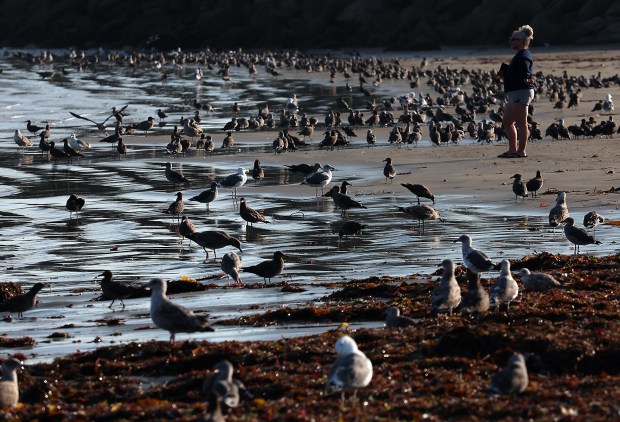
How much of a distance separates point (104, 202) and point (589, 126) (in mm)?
14024

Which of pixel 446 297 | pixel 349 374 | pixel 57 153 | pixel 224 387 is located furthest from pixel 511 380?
pixel 57 153

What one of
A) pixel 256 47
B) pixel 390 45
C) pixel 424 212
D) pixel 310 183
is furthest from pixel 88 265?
pixel 256 47

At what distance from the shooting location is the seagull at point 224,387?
824 cm

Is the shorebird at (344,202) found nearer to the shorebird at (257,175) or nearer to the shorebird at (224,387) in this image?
the shorebird at (257,175)

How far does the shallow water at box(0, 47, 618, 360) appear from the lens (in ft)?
41.6

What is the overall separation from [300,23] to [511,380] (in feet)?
305

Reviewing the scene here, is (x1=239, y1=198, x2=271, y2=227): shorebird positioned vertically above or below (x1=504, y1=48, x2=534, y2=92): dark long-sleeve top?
below

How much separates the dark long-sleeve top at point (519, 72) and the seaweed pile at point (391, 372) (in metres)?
12.1

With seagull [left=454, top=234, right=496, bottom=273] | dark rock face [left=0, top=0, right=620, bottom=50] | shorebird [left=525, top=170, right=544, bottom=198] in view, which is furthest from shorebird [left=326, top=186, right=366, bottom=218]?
dark rock face [left=0, top=0, right=620, bottom=50]

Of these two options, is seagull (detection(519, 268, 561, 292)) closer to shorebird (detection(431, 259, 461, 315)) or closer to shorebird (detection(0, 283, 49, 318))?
shorebird (detection(431, 259, 461, 315))

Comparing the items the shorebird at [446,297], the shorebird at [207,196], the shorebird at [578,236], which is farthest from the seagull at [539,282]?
the shorebird at [207,196]

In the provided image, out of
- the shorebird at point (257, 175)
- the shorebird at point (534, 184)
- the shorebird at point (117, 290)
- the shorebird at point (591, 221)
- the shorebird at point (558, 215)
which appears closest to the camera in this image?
the shorebird at point (117, 290)

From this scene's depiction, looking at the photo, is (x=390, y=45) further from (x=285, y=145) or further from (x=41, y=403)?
(x=41, y=403)

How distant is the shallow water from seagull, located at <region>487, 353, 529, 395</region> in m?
3.22
